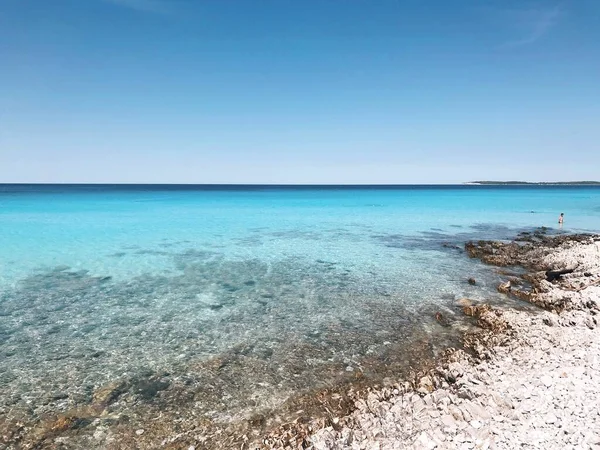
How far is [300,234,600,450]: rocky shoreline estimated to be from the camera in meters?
6.34

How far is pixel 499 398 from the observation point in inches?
292

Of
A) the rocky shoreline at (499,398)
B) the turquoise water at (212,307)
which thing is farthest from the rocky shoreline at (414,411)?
the turquoise water at (212,307)

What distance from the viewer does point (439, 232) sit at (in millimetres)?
35562

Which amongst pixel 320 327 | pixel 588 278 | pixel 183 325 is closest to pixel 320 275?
pixel 320 327

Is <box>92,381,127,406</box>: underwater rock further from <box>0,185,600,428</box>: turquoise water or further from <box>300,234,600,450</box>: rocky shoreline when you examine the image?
<box>300,234,600,450</box>: rocky shoreline

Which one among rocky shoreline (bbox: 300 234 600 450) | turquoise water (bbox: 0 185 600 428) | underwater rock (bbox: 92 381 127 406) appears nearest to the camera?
rocky shoreline (bbox: 300 234 600 450)

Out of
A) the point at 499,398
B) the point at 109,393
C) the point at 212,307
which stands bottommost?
the point at 109,393

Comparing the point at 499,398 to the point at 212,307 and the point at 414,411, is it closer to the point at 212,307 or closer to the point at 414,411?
the point at 414,411

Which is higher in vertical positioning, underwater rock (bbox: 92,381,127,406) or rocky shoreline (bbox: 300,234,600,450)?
rocky shoreline (bbox: 300,234,600,450)

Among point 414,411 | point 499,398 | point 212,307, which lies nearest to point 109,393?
point 212,307

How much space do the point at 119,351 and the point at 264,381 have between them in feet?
15.4

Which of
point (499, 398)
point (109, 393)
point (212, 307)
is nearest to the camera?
point (499, 398)

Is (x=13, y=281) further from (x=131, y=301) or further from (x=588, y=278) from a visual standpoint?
(x=588, y=278)

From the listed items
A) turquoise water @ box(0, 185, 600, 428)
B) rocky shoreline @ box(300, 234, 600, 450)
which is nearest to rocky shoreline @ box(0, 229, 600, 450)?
rocky shoreline @ box(300, 234, 600, 450)
